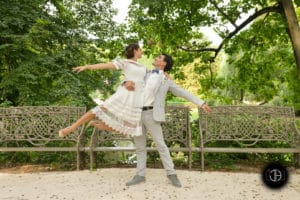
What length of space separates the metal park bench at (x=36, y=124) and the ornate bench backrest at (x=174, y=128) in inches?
21.5

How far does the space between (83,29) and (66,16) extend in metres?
0.65

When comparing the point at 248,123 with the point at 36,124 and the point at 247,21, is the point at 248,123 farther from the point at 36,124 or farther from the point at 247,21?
the point at 247,21

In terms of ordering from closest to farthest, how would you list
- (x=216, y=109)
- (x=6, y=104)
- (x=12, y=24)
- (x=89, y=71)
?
(x=216, y=109)
(x=6, y=104)
(x=12, y=24)
(x=89, y=71)

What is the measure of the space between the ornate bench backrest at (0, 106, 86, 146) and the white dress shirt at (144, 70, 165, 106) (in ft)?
6.72

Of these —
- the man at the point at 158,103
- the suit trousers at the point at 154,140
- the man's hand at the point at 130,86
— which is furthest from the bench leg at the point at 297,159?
the man's hand at the point at 130,86

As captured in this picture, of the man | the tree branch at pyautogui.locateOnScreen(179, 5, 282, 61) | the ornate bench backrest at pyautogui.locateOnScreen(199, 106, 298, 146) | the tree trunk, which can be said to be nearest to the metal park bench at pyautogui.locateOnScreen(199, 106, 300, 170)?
the ornate bench backrest at pyautogui.locateOnScreen(199, 106, 298, 146)

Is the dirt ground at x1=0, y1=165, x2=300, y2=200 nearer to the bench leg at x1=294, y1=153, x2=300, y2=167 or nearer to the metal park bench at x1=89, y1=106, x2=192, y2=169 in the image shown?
the bench leg at x1=294, y1=153, x2=300, y2=167

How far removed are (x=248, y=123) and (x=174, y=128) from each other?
4.48 feet

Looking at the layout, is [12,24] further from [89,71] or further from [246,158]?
[246,158]

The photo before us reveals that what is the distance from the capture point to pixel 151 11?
957 cm

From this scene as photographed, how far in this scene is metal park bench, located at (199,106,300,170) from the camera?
7012mm

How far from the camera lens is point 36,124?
7258mm

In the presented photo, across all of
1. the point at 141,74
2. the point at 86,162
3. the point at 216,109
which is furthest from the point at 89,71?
the point at 141,74

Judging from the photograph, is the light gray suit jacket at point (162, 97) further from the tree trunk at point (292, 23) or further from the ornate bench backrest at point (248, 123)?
the tree trunk at point (292, 23)
